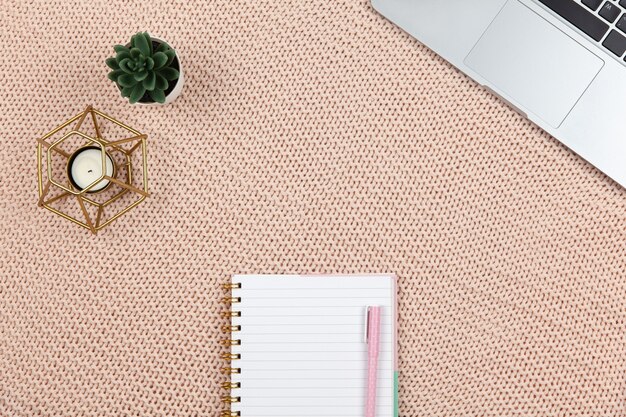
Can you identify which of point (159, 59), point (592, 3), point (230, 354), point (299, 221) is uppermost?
point (592, 3)

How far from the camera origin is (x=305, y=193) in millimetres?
817

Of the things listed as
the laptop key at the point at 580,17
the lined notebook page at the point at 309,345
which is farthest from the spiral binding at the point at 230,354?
the laptop key at the point at 580,17

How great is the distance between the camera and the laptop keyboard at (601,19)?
0.76 metres

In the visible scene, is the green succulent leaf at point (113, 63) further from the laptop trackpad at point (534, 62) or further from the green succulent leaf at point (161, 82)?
the laptop trackpad at point (534, 62)

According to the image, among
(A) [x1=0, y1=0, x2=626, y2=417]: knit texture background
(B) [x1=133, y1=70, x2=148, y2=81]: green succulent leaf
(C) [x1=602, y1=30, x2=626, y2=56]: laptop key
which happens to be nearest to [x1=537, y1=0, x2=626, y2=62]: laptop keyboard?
(C) [x1=602, y1=30, x2=626, y2=56]: laptop key

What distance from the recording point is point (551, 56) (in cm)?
78

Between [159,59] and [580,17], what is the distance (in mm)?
472

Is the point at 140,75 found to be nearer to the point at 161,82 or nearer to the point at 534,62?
the point at 161,82

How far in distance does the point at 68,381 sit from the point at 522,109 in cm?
62

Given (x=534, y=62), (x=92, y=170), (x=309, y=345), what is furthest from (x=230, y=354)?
(x=534, y=62)

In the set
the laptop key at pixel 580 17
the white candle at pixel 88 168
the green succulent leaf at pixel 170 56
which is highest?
the laptop key at pixel 580 17

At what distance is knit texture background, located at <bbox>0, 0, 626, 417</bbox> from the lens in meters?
0.80

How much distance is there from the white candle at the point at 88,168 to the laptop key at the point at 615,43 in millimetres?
580

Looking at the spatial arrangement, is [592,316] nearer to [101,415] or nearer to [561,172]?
[561,172]
